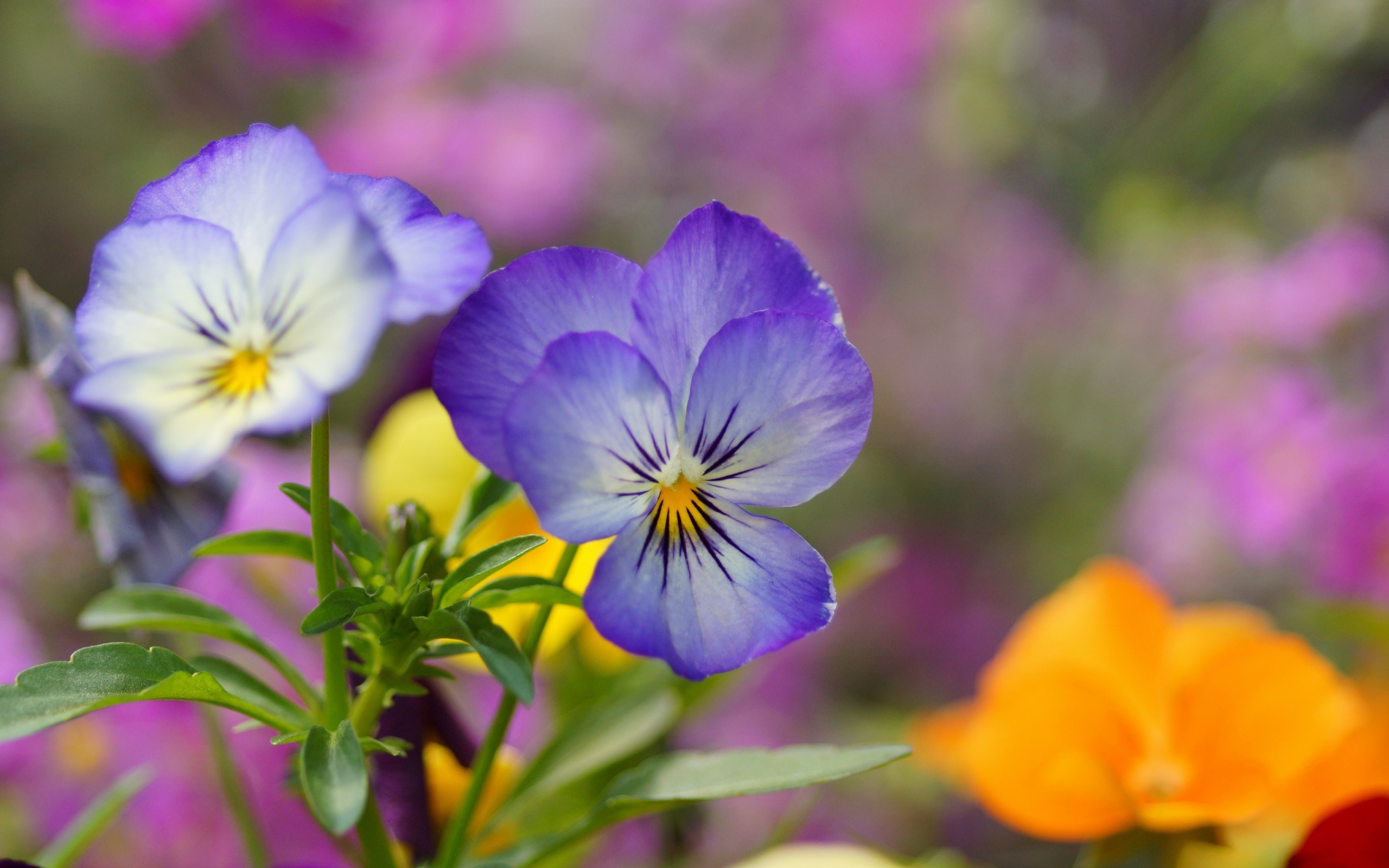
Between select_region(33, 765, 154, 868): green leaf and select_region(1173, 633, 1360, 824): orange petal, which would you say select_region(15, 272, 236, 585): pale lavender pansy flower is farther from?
select_region(1173, 633, 1360, 824): orange petal

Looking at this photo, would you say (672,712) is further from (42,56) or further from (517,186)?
(42,56)

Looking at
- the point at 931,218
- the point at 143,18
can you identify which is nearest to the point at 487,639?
the point at 143,18

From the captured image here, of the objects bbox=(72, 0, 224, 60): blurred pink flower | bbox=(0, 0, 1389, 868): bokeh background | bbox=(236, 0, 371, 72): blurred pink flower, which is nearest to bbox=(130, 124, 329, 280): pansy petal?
bbox=(0, 0, 1389, 868): bokeh background

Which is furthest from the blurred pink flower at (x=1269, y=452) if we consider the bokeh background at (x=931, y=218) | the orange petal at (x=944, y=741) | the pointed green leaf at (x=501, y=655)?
the pointed green leaf at (x=501, y=655)

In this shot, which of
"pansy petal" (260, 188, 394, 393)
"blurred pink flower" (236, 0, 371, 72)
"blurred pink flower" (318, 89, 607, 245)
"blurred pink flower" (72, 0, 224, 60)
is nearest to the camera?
"pansy petal" (260, 188, 394, 393)

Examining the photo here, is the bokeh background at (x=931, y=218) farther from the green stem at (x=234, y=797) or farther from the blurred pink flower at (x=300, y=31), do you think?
the green stem at (x=234, y=797)
